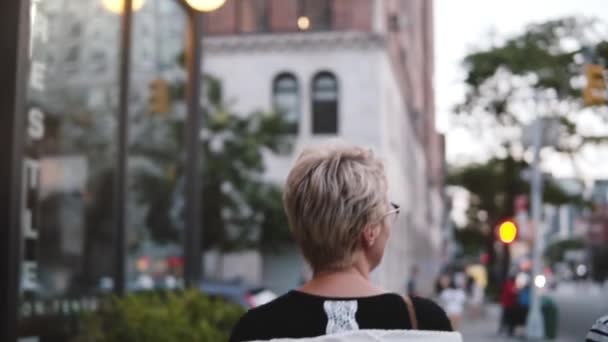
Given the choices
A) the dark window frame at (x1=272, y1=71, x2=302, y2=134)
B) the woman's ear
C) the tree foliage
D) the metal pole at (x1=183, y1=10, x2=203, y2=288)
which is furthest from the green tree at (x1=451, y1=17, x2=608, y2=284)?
the woman's ear

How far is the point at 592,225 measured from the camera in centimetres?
15075

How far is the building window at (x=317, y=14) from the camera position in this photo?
37.6m

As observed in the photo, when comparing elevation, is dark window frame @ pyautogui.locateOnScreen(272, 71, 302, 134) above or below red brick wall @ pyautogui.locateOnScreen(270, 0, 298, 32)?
below

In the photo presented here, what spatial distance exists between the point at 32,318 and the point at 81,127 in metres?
3.57

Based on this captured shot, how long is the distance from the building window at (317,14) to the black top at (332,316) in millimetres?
34986

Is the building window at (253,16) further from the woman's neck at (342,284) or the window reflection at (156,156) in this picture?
the woman's neck at (342,284)

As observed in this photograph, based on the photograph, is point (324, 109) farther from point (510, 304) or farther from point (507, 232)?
point (507, 232)

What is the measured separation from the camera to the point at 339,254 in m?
2.83

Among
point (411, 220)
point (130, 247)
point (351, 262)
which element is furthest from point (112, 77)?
point (411, 220)

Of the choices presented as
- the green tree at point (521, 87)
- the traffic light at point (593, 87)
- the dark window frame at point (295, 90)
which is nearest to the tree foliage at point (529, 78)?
the green tree at point (521, 87)

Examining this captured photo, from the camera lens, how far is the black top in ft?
8.80

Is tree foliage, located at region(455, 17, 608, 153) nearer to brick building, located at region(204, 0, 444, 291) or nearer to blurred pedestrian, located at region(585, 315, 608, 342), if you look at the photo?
brick building, located at region(204, 0, 444, 291)

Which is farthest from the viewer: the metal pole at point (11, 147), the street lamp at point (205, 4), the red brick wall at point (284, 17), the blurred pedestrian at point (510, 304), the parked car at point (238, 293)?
the red brick wall at point (284, 17)

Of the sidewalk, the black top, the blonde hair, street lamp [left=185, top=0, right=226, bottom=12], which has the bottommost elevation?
the sidewalk
